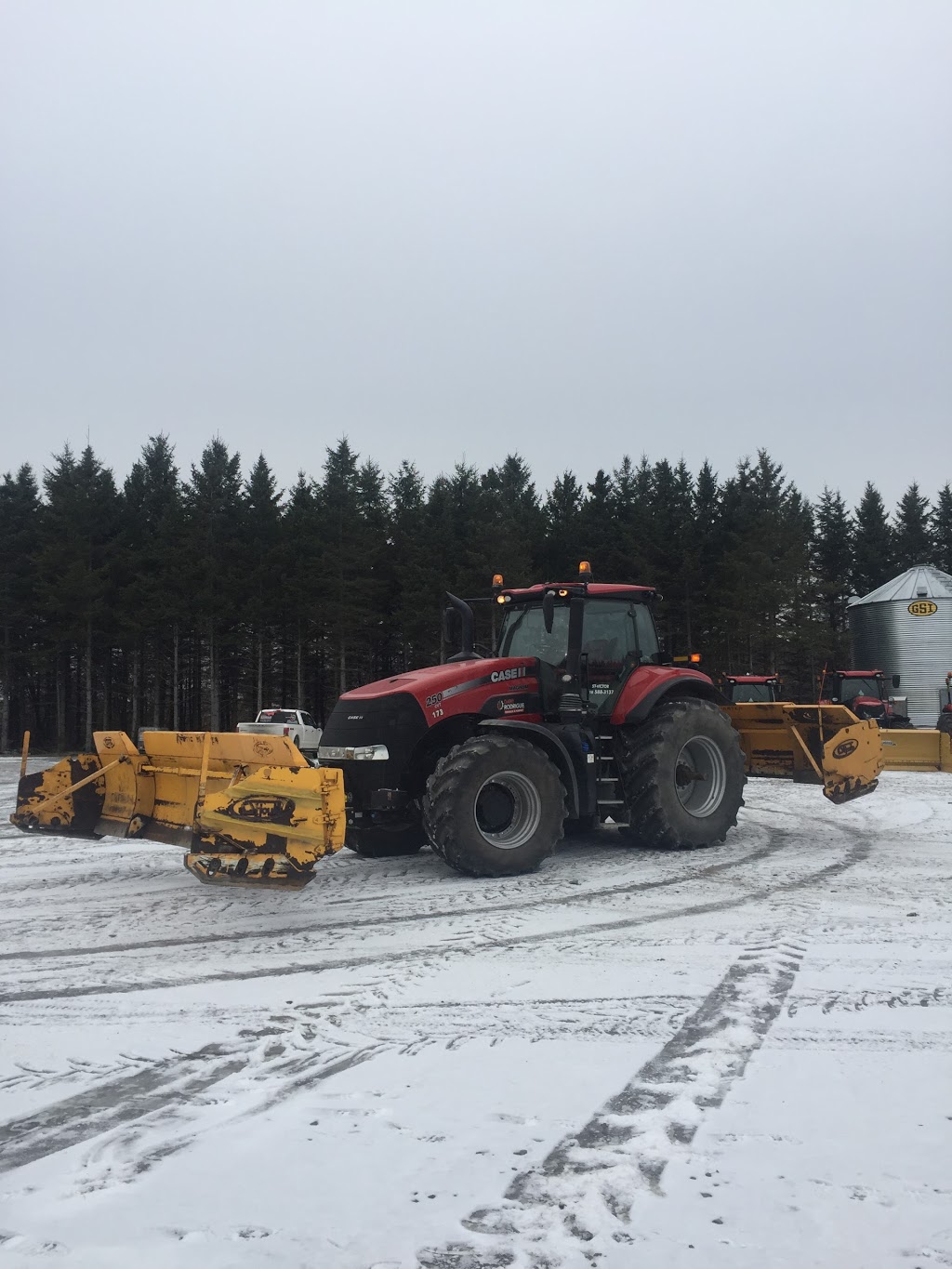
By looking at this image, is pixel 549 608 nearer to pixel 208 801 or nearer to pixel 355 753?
pixel 355 753

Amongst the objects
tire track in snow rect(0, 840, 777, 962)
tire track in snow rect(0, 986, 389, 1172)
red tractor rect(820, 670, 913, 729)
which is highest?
red tractor rect(820, 670, 913, 729)

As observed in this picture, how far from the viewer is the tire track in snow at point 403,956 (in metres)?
4.41

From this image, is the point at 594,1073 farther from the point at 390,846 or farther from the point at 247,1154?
the point at 390,846

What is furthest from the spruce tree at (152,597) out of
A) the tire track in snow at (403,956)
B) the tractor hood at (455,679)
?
the tire track in snow at (403,956)

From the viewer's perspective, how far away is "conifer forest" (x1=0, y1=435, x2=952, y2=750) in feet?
116

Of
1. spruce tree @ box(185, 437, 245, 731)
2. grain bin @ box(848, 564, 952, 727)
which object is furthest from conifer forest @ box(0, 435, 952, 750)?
grain bin @ box(848, 564, 952, 727)

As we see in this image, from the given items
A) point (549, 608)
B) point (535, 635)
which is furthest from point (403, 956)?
point (535, 635)

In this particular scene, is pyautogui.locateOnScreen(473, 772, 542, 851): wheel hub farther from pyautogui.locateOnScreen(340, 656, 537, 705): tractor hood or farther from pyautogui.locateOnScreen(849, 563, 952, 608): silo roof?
pyautogui.locateOnScreen(849, 563, 952, 608): silo roof

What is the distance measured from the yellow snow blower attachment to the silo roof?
30177mm

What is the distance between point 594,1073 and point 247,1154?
1232 millimetres

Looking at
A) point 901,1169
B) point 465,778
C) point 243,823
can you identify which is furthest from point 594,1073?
point 465,778

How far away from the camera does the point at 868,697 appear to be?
943 inches

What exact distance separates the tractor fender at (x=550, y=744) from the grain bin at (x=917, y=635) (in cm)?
2533

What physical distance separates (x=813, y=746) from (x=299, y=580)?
26947 mm
